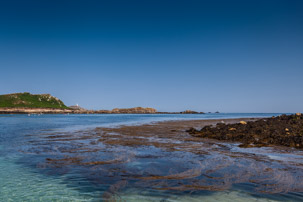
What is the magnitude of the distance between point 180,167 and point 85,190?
4228 millimetres

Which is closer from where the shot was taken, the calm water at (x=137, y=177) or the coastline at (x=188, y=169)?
→ the calm water at (x=137, y=177)

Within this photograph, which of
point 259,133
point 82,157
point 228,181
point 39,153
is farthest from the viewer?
point 259,133

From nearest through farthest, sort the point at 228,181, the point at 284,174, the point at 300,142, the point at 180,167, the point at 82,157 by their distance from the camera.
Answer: the point at 228,181, the point at 284,174, the point at 180,167, the point at 82,157, the point at 300,142

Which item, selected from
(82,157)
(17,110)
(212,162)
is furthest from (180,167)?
(17,110)

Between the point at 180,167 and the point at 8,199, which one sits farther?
the point at 180,167

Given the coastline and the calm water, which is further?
the coastline

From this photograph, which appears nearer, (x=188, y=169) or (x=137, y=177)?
(x=137, y=177)

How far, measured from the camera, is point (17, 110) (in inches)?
5591

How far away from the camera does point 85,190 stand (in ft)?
18.9

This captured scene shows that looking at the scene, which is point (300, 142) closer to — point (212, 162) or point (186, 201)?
point (212, 162)

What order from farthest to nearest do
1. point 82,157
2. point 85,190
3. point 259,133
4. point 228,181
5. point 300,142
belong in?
point 259,133 < point 300,142 < point 82,157 < point 228,181 < point 85,190

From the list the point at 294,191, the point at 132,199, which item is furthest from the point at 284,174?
the point at 132,199

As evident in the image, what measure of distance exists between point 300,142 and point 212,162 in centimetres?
916

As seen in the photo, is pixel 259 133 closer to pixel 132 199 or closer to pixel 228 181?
pixel 228 181
